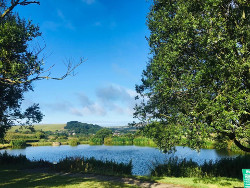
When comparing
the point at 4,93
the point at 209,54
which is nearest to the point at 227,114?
the point at 209,54

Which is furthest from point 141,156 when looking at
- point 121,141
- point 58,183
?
point 121,141

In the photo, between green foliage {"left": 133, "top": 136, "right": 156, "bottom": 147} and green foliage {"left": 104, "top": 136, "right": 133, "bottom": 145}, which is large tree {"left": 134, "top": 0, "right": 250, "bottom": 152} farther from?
green foliage {"left": 104, "top": 136, "right": 133, "bottom": 145}

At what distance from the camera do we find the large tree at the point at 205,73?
11289 mm

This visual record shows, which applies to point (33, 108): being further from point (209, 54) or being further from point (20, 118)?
point (209, 54)

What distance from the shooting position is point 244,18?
1300cm

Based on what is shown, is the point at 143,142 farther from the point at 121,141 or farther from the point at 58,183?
the point at 58,183

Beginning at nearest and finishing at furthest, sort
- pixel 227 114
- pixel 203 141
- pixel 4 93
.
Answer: pixel 227 114 → pixel 203 141 → pixel 4 93

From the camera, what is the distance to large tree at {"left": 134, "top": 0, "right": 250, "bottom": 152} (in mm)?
11289

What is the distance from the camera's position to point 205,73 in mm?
12062

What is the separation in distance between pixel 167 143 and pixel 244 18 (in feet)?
33.1

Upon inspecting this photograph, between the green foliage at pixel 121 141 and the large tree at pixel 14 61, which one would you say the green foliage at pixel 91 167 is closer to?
the large tree at pixel 14 61

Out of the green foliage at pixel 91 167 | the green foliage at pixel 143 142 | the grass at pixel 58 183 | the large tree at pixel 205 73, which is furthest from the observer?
the green foliage at pixel 143 142

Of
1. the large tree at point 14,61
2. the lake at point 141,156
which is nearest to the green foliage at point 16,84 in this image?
the large tree at point 14,61

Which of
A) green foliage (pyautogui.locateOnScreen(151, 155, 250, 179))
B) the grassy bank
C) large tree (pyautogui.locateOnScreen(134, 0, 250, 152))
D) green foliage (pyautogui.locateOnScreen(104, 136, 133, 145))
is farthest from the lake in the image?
green foliage (pyautogui.locateOnScreen(104, 136, 133, 145))
